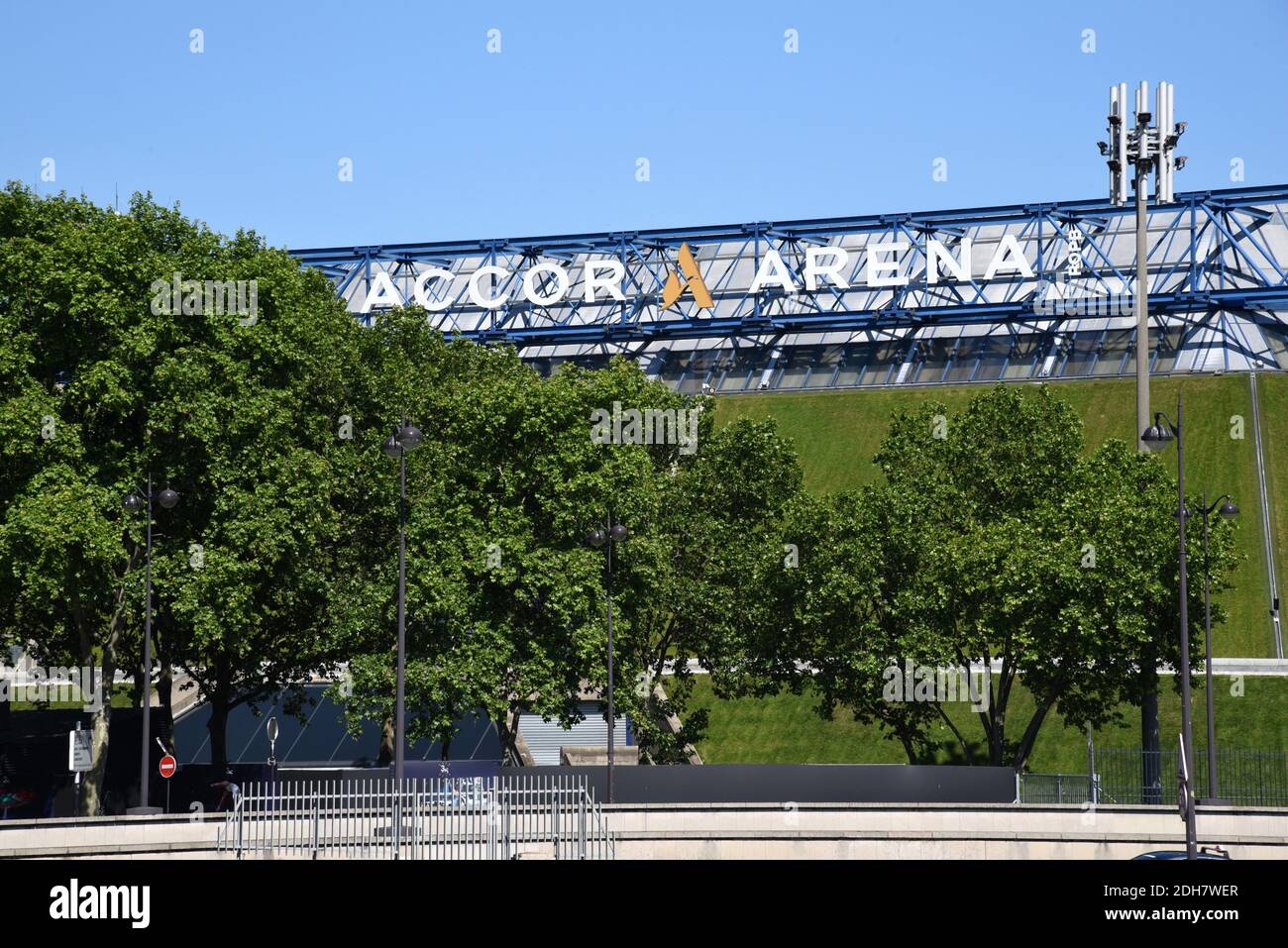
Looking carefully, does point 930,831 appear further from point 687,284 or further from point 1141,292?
point 687,284

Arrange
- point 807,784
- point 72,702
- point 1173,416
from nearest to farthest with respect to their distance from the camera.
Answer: point 807,784 < point 72,702 < point 1173,416

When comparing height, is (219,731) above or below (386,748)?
above

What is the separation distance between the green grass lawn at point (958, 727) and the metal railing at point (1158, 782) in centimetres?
292

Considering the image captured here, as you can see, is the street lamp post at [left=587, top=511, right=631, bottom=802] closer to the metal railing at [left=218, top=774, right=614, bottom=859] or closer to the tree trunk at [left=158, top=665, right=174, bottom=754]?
the metal railing at [left=218, top=774, right=614, bottom=859]

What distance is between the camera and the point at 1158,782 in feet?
128

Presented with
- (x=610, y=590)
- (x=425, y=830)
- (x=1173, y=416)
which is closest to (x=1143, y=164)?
(x=610, y=590)

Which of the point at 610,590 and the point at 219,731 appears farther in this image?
the point at 219,731

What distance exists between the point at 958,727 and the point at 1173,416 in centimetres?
3701

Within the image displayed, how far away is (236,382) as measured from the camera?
4434cm

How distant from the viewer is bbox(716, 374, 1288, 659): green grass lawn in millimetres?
69938

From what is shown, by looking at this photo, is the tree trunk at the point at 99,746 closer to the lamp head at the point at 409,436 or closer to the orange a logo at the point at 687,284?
the lamp head at the point at 409,436

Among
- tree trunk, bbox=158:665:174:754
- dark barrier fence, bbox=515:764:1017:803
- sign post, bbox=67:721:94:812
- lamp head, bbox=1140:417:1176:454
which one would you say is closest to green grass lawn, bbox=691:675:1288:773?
dark barrier fence, bbox=515:764:1017:803
